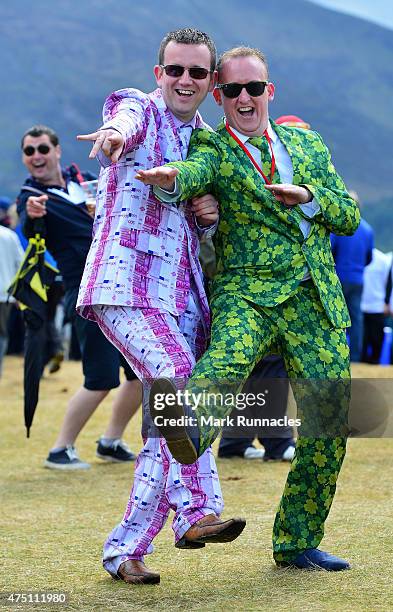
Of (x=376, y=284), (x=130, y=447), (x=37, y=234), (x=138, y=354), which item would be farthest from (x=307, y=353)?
(x=376, y=284)

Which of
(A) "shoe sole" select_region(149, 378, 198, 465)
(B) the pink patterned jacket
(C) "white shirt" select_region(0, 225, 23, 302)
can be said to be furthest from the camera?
(C) "white shirt" select_region(0, 225, 23, 302)

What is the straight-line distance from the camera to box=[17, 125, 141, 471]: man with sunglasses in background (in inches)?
306

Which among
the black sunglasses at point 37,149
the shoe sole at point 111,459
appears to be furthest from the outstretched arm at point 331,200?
the shoe sole at point 111,459

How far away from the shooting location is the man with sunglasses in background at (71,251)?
7781 mm

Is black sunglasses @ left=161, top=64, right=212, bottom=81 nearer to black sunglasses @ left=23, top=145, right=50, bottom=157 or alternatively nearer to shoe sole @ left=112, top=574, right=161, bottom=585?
shoe sole @ left=112, top=574, right=161, bottom=585

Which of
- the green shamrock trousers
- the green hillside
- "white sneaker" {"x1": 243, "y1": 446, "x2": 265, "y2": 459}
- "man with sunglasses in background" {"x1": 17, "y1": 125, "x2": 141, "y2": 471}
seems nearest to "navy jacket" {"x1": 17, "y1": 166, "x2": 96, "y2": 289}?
"man with sunglasses in background" {"x1": 17, "y1": 125, "x2": 141, "y2": 471}

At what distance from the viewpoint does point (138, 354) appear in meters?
4.54

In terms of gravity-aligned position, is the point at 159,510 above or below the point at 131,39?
below

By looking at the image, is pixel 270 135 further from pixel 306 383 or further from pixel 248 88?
pixel 306 383

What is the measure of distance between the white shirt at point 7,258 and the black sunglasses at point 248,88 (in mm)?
7632

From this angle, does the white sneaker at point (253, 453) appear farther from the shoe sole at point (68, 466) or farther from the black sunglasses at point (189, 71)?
the black sunglasses at point (189, 71)

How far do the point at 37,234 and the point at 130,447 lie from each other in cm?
220

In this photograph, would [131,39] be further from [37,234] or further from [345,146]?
[37,234]

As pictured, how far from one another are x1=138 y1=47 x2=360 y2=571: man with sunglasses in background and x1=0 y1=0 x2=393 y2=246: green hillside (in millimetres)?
36803
